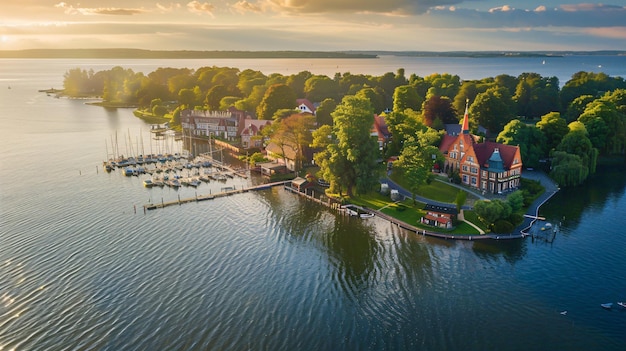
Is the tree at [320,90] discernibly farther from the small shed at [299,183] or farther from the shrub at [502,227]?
the shrub at [502,227]

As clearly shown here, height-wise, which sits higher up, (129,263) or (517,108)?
(517,108)

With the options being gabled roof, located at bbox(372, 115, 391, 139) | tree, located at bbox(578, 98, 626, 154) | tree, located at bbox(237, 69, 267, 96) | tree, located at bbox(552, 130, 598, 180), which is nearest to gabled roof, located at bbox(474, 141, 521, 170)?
tree, located at bbox(552, 130, 598, 180)

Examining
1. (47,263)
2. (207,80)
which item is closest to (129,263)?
(47,263)

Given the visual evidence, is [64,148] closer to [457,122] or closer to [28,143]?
[28,143]

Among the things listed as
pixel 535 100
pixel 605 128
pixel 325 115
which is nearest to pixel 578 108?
pixel 535 100

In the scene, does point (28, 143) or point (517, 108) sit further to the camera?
point (517, 108)

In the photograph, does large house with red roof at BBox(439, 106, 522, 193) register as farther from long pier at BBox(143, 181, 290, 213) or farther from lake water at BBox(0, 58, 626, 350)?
long pier at BBox(143, 181, 290, 213)
